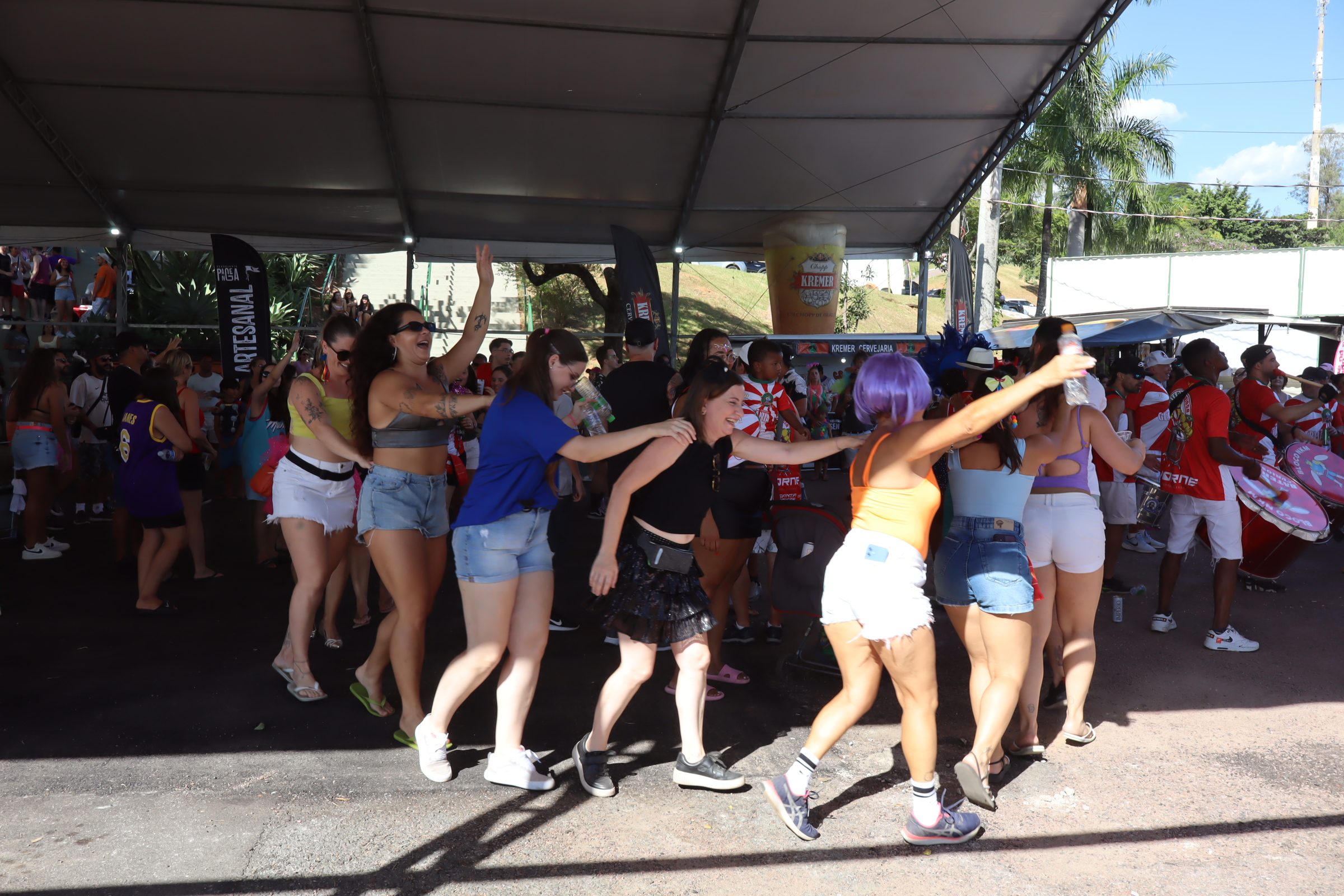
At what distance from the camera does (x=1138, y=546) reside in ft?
27.3

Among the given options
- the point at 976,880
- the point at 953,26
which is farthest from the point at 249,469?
the point at 953,26

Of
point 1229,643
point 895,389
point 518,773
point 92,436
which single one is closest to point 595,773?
point 518,773

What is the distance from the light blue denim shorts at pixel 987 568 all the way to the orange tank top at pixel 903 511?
0.41 m

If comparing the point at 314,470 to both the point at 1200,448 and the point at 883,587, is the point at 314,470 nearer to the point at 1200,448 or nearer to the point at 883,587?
the point at 883,587

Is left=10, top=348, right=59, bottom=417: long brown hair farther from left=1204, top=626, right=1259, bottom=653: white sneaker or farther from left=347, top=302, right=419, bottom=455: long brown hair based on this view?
left=1204, top=626, right=1259, bottom=653: white sneaker

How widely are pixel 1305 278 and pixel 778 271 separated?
16856 millimetres

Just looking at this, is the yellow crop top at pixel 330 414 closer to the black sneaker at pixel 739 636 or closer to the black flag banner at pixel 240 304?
the black sneaker at pixel 739 636

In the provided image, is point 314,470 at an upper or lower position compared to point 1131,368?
lower

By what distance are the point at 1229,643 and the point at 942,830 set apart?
329cm

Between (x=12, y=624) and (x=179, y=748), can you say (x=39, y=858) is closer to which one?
(x=179, y=748)

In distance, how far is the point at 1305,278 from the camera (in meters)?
22.4

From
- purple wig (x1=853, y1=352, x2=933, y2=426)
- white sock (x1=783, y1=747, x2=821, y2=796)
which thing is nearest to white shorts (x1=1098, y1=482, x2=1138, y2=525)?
purple wig (x1=853, y1=352, x2=933, y2=426)

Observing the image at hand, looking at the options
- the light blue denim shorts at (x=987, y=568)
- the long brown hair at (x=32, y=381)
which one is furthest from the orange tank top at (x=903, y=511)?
the long brown hair at (x=32, y=381)

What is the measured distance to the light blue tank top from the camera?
342 cm
